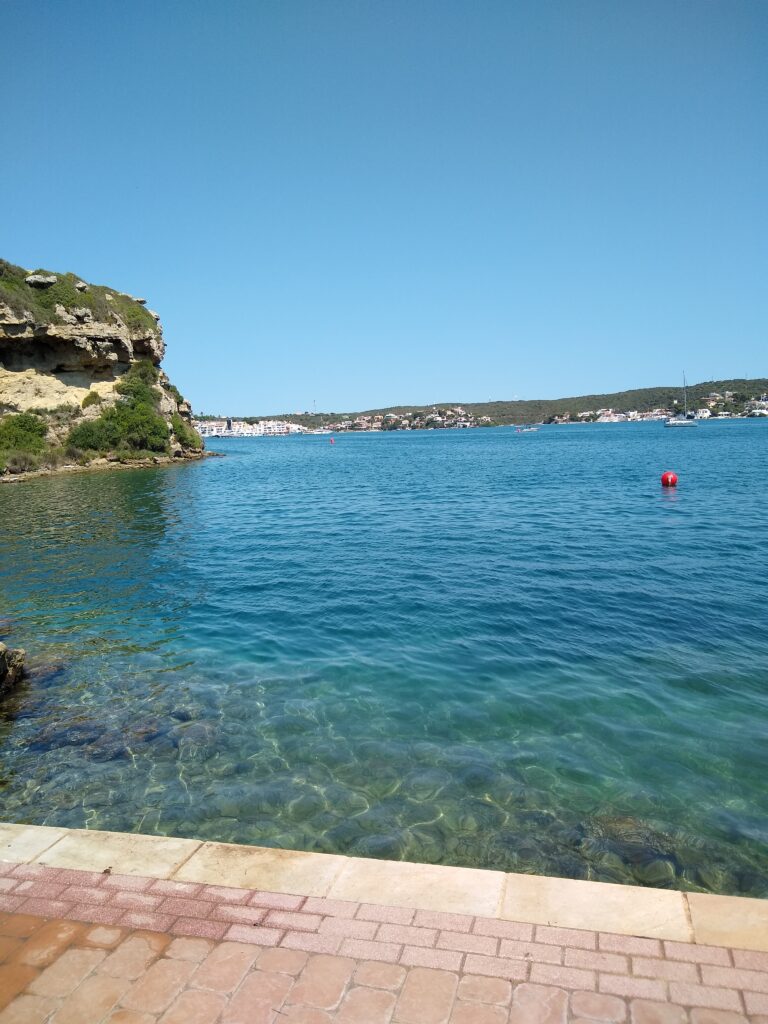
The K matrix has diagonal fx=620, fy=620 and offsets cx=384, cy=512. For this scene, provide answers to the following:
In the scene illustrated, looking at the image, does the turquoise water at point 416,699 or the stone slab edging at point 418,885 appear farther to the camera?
the turquoise water at point 416,699

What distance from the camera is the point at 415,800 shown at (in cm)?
632

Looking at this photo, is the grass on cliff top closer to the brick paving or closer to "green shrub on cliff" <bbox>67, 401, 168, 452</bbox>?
"green shrub on cliff" <bbox>67, 401, 168, 452</bbox>

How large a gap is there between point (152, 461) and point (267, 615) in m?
52.8

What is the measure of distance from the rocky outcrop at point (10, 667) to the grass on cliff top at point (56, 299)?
56430 millimetres

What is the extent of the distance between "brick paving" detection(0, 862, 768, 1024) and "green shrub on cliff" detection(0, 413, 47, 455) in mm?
55194

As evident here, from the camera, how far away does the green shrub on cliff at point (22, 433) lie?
51662 mm

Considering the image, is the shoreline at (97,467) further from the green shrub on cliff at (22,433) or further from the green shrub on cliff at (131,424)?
the green shrub on cliff at (22,433)

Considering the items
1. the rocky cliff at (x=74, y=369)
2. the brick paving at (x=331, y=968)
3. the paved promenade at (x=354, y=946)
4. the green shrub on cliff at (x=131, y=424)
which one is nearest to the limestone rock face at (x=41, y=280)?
the rocky cliff at (x=74, y=369)

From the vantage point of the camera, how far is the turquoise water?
5938 millimetres

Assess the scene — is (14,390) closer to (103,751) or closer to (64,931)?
(103,751)

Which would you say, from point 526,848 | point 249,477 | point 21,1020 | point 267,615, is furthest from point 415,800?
point 249,477

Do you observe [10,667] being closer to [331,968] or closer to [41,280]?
[331,968]

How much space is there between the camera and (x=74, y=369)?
205ft

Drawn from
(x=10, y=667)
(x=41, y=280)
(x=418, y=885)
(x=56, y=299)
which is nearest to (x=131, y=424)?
(x=56, y=299)
